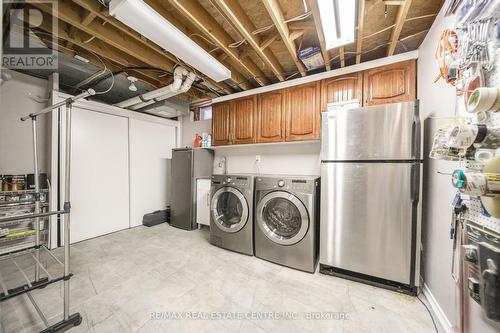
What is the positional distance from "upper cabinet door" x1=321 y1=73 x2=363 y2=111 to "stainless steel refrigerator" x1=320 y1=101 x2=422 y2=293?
0.48 metres

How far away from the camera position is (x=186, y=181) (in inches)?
130

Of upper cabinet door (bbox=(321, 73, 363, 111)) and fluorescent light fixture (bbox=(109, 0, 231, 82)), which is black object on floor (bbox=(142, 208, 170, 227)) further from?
upper cabinet door (bbox=(321, 73, 363, 111))

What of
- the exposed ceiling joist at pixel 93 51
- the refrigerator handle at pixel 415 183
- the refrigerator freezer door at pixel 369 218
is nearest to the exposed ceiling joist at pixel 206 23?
the exposed ceiling joist at pixel 93 51

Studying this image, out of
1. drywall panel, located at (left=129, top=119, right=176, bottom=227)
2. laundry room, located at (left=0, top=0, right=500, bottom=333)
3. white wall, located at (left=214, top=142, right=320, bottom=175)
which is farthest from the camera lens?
drywall panel, located at (left=129, top=119, right=176, bottom=227)

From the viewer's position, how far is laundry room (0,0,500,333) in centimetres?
104

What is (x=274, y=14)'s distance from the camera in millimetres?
1463

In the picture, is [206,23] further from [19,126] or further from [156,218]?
[156,218]

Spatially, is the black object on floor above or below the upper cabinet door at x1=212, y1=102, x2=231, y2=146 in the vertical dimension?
below

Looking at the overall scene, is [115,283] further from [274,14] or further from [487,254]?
[274,14]

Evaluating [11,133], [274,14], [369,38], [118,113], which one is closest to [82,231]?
[11,133]

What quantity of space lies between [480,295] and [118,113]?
4.25 m

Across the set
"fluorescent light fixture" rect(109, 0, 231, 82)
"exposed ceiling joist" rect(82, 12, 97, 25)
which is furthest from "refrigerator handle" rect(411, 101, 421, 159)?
"exposed ceiling joist" rect(82, 12, 97, 25)

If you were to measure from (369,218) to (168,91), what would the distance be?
2955mm

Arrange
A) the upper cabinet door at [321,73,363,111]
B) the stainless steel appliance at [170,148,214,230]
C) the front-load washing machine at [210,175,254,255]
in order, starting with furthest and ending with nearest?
the stainless steel appliance at [170,148,214,230] → the front-load washing machine at [210,175,254,255] → the upper cabinet door at [321,73,363,111]
